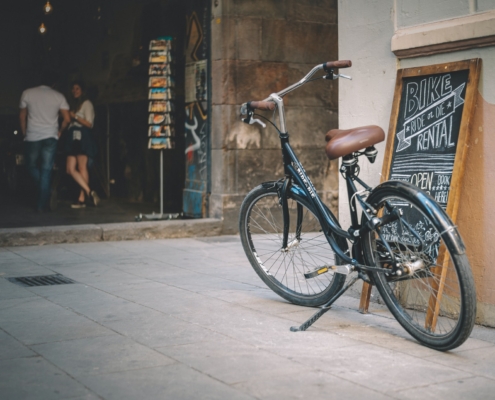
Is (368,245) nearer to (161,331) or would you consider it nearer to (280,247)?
(280,247)

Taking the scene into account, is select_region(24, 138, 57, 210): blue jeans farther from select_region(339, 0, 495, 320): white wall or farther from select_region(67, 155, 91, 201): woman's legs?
select_region(339, 0, 495, 320): white wall

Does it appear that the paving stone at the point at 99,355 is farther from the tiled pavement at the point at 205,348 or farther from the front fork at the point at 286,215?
the front fork at the point at 286,215

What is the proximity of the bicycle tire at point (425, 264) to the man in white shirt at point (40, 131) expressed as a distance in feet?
23.5

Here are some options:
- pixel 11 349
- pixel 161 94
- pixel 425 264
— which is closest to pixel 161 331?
pixel 11 349

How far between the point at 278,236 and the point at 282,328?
1063mm

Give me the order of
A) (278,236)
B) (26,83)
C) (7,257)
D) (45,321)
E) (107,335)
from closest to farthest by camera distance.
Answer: (107,335) → (45,321) → (278,236) → (7,257) → (26,83)

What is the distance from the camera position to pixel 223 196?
10.1 metres

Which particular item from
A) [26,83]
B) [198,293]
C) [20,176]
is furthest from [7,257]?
[26,83]

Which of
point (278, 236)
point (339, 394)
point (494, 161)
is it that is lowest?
point (339, 394)

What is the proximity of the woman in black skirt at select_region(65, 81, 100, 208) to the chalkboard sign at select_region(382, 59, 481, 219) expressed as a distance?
7784 mm

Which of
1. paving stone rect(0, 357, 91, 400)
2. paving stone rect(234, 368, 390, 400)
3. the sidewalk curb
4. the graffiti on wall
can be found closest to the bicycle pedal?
paving stone rect(234, 368, 390, 400)

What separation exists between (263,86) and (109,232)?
262cm

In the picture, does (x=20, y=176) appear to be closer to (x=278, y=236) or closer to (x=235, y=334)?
(x=278, y=236)

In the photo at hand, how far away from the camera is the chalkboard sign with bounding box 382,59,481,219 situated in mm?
5164
